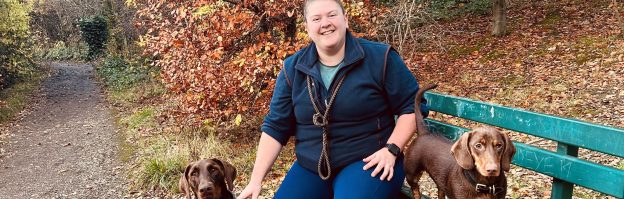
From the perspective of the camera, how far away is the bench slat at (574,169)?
93.4 inches

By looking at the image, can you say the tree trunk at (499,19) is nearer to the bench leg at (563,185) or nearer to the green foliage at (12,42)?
the bench leg at (563,185)

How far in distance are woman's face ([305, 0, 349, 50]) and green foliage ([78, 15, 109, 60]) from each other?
28982mm

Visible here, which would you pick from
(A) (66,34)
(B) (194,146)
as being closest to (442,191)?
(B) (194,146)

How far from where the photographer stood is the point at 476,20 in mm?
16219

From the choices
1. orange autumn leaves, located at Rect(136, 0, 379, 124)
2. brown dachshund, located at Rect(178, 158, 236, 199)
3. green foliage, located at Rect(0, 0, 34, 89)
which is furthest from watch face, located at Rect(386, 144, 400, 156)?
green foliage, located at Rect(0, 0, 34, 89)

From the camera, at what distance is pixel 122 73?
71.0ft

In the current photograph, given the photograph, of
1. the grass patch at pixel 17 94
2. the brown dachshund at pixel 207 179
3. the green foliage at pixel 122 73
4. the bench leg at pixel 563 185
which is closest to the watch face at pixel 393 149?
the bench leg at pixel 563 185

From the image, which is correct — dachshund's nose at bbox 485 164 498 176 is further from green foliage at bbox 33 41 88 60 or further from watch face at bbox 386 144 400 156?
green foliage at bbox 33 41 88 60

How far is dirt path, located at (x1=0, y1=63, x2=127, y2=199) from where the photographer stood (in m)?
8.54

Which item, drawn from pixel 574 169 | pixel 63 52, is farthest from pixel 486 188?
pixel 63 52

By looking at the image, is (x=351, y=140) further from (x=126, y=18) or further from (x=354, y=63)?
(x=126, y=18)

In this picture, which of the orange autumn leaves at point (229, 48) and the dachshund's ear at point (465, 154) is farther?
the orange autumn leaves at point (229, 48)

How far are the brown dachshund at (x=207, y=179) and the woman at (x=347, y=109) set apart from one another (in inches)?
14.0

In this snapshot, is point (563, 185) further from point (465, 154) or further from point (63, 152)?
point (63, 152)
